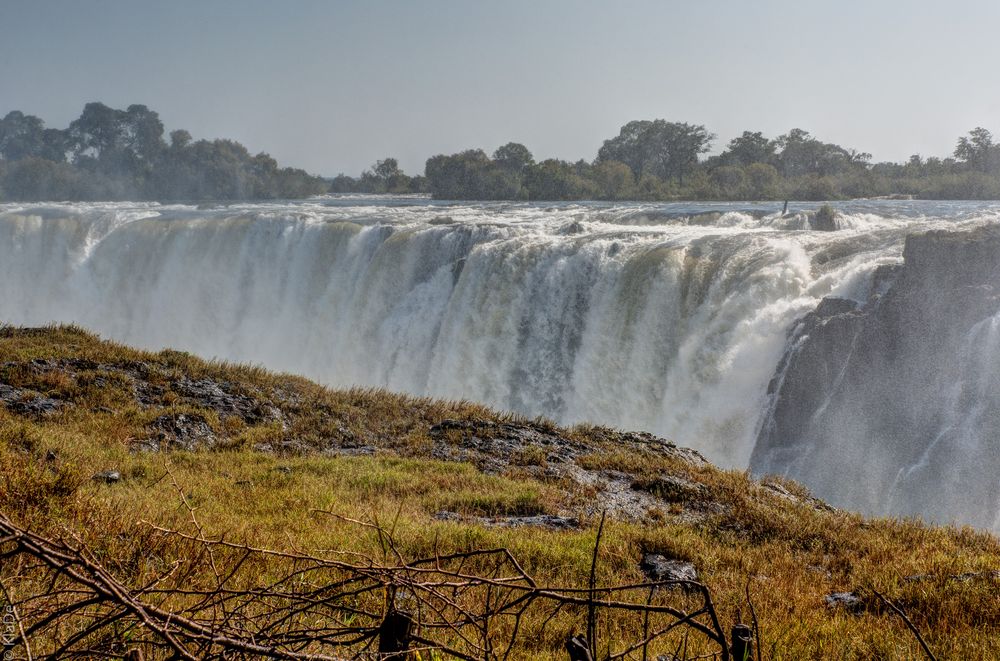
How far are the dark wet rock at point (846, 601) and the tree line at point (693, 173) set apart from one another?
46.3m

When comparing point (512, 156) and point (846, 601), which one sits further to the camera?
point (512, 156)

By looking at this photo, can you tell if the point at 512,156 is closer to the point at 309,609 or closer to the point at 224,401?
the point at 224,401

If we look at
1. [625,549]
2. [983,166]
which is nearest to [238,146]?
[983,166]

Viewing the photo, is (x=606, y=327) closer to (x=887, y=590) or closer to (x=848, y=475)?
(x=848, y=475)

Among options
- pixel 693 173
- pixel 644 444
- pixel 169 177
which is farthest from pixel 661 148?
pixel 644 444

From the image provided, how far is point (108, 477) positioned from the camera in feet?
23.6

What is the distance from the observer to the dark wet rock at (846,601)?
5.04m

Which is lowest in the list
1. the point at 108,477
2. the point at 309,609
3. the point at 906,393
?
the point at 906,393

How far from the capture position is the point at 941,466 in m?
13.1

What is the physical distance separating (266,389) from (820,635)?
10.6m

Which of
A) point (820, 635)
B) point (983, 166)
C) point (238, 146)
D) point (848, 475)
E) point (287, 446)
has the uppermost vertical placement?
point (238, 146)

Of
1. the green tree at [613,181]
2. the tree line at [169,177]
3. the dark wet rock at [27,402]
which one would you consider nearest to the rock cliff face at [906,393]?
the dark wet rock at [27,402]

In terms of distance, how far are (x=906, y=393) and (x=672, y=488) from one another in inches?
317

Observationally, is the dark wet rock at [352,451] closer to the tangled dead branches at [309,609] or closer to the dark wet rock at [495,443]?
the dark wet rock at [495,443]
